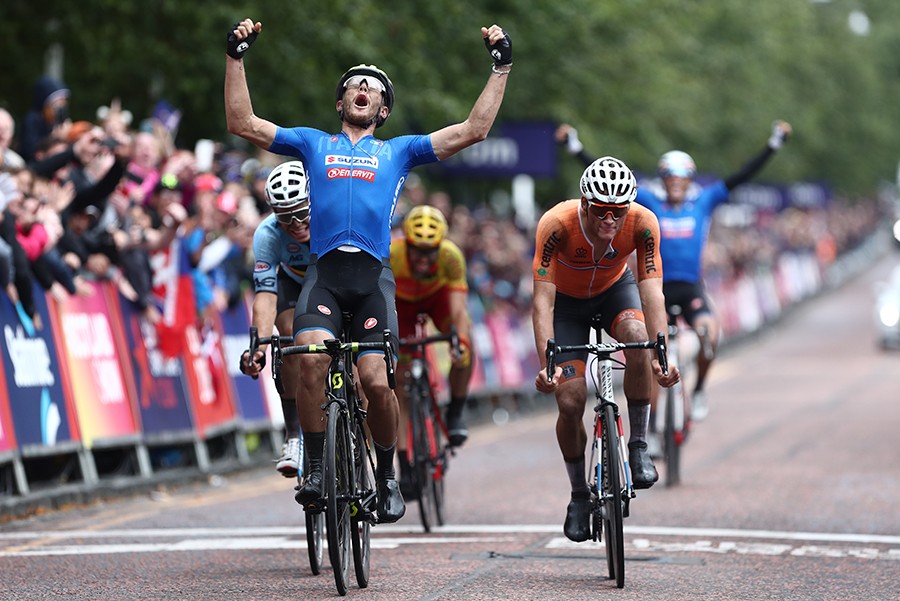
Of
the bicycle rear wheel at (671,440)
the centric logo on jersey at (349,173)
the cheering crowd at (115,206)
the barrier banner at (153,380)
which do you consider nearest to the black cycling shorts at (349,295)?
the centric logo on jersey at (349,173)

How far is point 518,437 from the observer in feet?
67.8

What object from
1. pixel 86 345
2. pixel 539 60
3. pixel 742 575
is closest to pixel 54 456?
pixel 86 345

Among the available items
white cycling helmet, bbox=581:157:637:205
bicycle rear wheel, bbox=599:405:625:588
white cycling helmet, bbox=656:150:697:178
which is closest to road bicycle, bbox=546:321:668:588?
bicycle rear wheel, bbox=599:405:625:588

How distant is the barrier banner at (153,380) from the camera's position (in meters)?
14.6

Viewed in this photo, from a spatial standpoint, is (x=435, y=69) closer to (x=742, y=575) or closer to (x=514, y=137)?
(x=514, y=137)

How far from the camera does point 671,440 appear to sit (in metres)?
14.7

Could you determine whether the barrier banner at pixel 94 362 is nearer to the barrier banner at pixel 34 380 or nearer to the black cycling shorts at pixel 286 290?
the barrier banner at pixel 34 380

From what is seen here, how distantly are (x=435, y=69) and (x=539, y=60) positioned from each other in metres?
4.73

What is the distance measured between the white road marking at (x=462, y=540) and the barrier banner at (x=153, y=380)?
9.51 ft

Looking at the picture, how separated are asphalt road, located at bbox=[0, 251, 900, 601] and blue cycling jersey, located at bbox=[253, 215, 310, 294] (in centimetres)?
152

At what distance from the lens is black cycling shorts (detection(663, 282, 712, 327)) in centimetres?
1531

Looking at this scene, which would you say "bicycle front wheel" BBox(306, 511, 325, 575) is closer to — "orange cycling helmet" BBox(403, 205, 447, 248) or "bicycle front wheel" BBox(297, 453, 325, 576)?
"bicycle front wheel" BBox(297, 453, 325, 576)

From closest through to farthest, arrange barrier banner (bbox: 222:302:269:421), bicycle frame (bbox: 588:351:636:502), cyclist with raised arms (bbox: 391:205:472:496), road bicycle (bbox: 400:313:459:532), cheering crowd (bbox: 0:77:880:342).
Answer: bicycle frame (bbox: 588:351:636:502), road bicycle (bbox: 400:313:459:532), cyclist with raised arms (bbox: 391:205:472:496), cheering crowd (bbox: 0:77:880:342), barrier banner (bbox: 222:302:269:421)

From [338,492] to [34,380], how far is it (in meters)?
4.67
